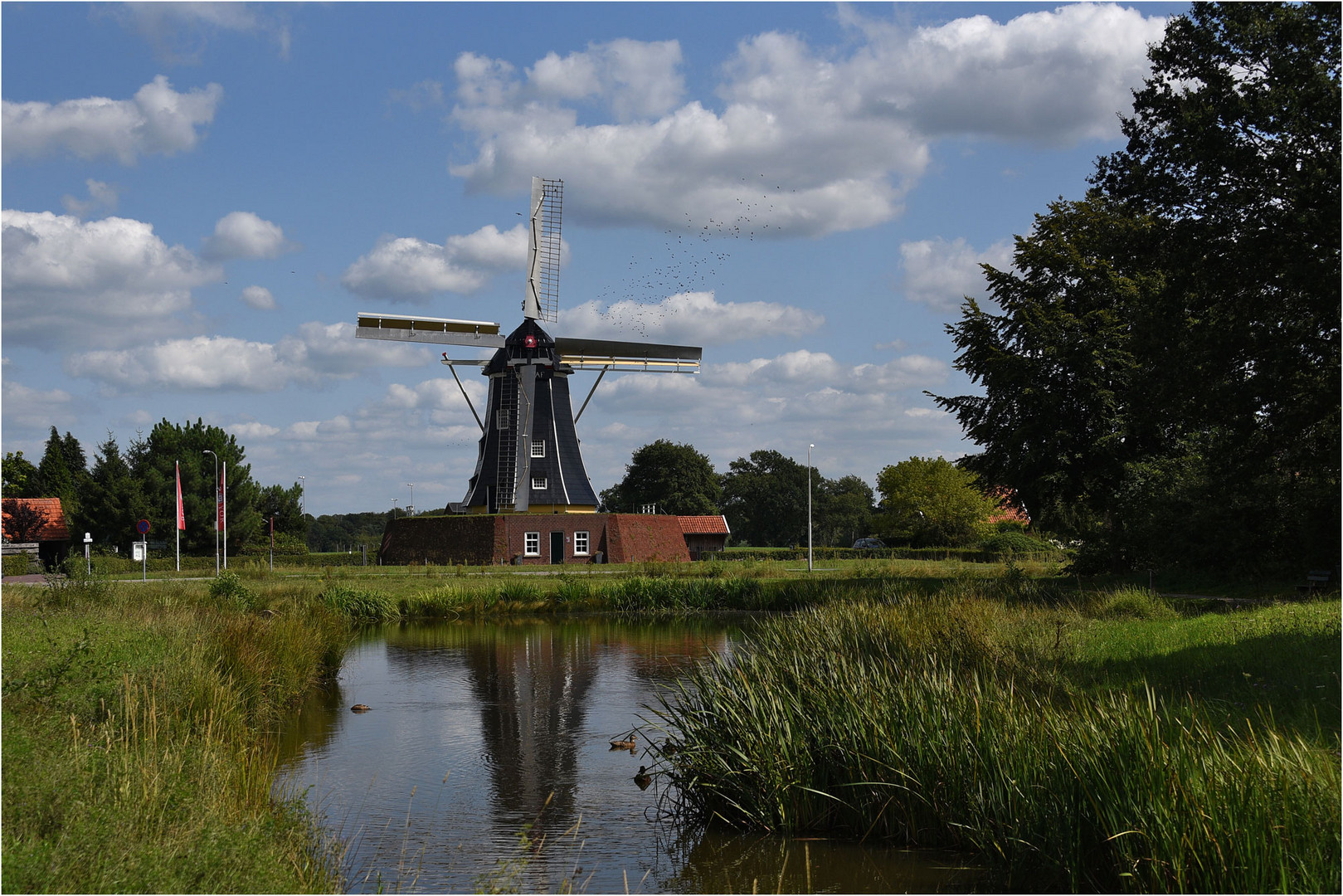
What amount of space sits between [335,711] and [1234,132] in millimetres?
18207

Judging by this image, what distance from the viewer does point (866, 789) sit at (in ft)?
29.4

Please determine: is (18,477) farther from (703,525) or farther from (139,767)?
(139,767)

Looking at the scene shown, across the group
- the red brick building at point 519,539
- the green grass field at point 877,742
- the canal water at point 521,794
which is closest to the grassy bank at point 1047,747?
the green grass field at point 877,742

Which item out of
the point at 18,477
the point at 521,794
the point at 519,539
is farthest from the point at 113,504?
the point at 521,794

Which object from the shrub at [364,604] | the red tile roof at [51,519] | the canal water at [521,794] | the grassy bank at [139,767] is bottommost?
the canal water at [521,794]

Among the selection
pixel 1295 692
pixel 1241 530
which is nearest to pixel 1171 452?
pixel 1241 530

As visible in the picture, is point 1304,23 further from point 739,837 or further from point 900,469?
point 900,469

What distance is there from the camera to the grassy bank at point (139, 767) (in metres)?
5.54

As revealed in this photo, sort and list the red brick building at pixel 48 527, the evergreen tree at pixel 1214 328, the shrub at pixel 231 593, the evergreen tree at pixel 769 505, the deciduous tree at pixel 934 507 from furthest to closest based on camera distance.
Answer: the evergreen tree at pixel 769 505
the deciduous tree at pixel 934 507
the red brick building at pixel 48 527
the shrub at pixel 231 593
the evergreen tree at pixel 1214 328

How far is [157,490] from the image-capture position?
56531 millimetres

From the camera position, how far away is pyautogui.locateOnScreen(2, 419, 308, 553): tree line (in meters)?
55.2

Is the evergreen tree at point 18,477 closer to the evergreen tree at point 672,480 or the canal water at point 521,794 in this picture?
the evergreen tree at point 672,480

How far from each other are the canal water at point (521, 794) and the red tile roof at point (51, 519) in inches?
1484

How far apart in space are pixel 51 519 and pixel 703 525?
3695 centimetres
